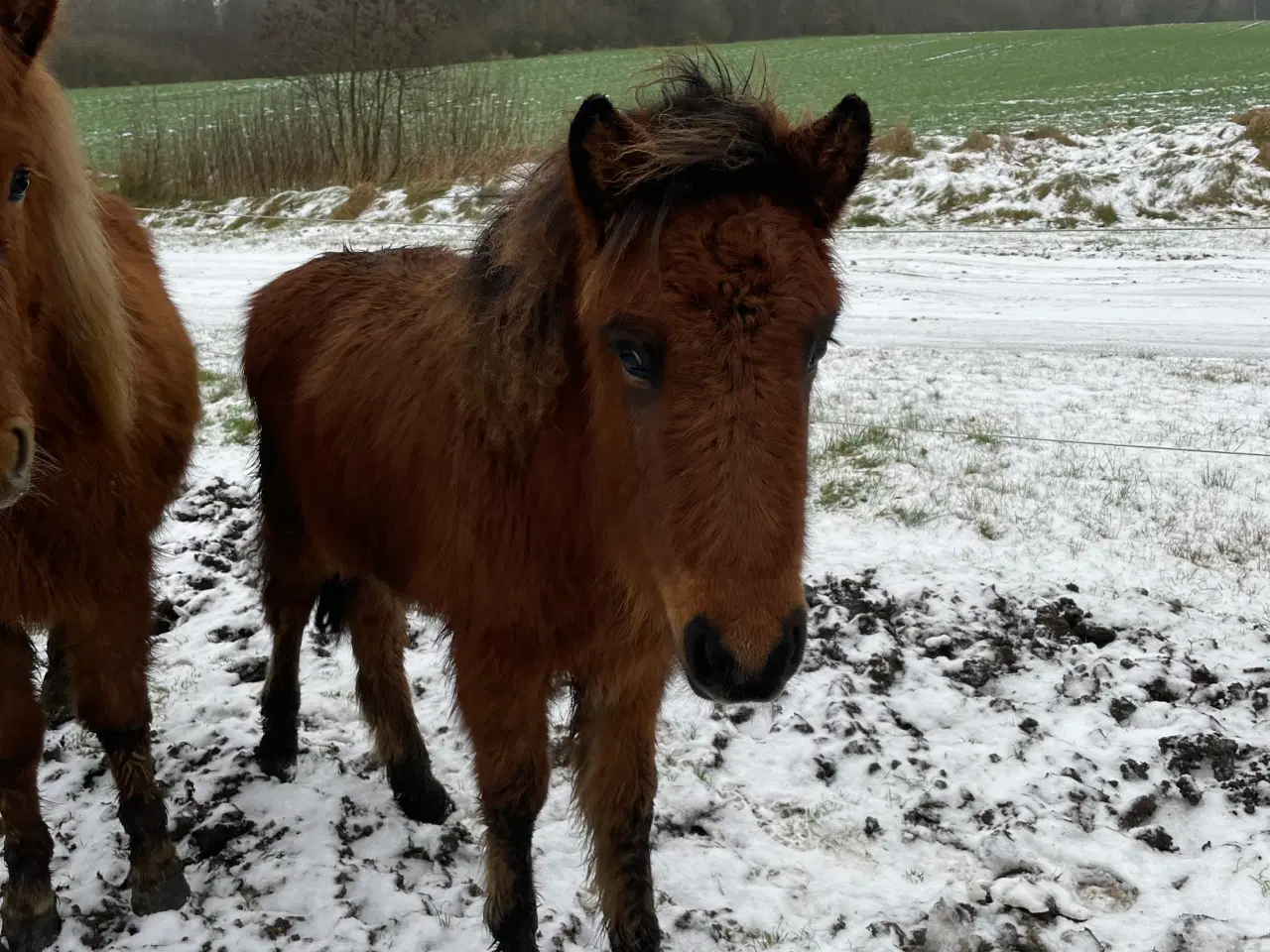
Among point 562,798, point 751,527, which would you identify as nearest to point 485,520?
point 751,527

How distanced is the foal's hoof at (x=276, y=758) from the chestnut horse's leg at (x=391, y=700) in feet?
1.28

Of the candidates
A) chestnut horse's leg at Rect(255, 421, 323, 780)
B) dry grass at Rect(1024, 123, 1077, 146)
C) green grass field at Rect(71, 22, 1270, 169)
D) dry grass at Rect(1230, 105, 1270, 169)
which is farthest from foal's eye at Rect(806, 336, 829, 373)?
dry grass at Rect(1024, 123, 1077, 146)

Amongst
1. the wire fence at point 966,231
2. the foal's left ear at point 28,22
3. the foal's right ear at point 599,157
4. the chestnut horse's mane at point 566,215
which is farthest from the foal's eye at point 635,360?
the foal's left ear at point 28,22

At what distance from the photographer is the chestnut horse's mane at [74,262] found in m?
2.19

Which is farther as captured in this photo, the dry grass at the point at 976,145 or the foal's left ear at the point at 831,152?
the dry grass at the point at 976,145

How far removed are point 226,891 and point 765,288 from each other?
2.73 m

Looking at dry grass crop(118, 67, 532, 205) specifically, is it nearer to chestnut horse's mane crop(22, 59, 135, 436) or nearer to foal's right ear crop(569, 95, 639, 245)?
chestnut horse's mane crop(22, 59, 135, 436)

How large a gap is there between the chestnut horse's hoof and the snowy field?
0.07 metres

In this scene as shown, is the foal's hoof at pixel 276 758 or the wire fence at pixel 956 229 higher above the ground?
the wire fence at pixel 956 229

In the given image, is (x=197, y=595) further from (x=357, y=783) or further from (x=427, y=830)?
(x=427, y=830)

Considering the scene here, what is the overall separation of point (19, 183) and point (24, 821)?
1.97m

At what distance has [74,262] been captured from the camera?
7.59 ft

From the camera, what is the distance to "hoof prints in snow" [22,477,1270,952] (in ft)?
9.10

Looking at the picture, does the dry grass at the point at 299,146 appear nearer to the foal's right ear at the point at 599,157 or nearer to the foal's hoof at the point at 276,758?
the foal's hoof at the point at 276,758
